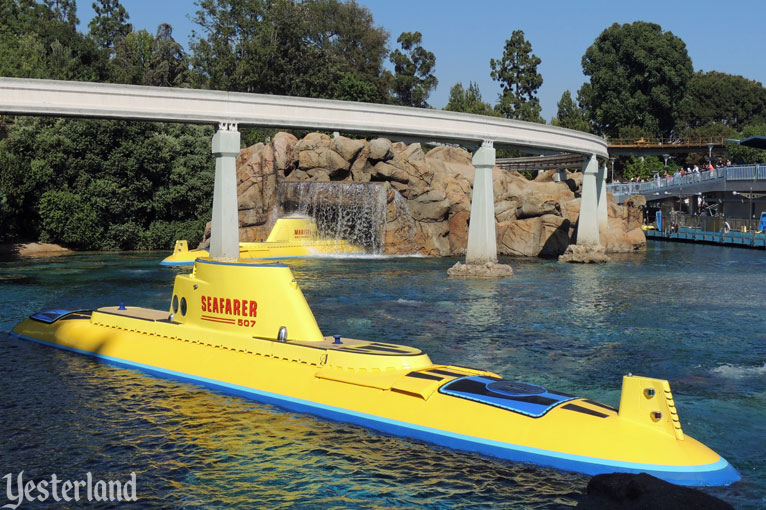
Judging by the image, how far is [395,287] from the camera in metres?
47.1

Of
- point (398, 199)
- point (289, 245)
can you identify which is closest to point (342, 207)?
point (398, 199)

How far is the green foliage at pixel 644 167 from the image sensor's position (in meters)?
138

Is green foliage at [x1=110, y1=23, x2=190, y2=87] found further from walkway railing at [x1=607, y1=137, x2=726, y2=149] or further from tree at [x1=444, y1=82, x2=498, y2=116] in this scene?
walkway railing at [x1=607, y1=137, x2=726, y2=149]

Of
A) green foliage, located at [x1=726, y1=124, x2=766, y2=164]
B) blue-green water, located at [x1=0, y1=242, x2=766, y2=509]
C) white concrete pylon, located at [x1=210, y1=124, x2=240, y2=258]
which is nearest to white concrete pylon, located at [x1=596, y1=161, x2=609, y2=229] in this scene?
blue-green water, located at [x1=0, y1=242, x2=766, y2=509]

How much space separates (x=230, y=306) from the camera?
2447cm

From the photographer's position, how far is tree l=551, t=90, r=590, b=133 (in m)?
145

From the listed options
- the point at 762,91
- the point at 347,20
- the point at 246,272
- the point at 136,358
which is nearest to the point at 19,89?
the point at 136,358

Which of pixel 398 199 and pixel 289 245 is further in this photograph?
pixel 398 199

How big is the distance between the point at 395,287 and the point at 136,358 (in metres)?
23.1

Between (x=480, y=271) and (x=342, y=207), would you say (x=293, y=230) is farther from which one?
(x=480, y=271)

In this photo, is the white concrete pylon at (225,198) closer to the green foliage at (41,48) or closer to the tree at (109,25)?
the green foliage at (41,48)

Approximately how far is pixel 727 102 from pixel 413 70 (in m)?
74.2

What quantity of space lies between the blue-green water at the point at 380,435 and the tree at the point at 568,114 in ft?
330

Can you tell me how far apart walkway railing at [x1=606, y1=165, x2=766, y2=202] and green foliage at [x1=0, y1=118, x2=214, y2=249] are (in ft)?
205
